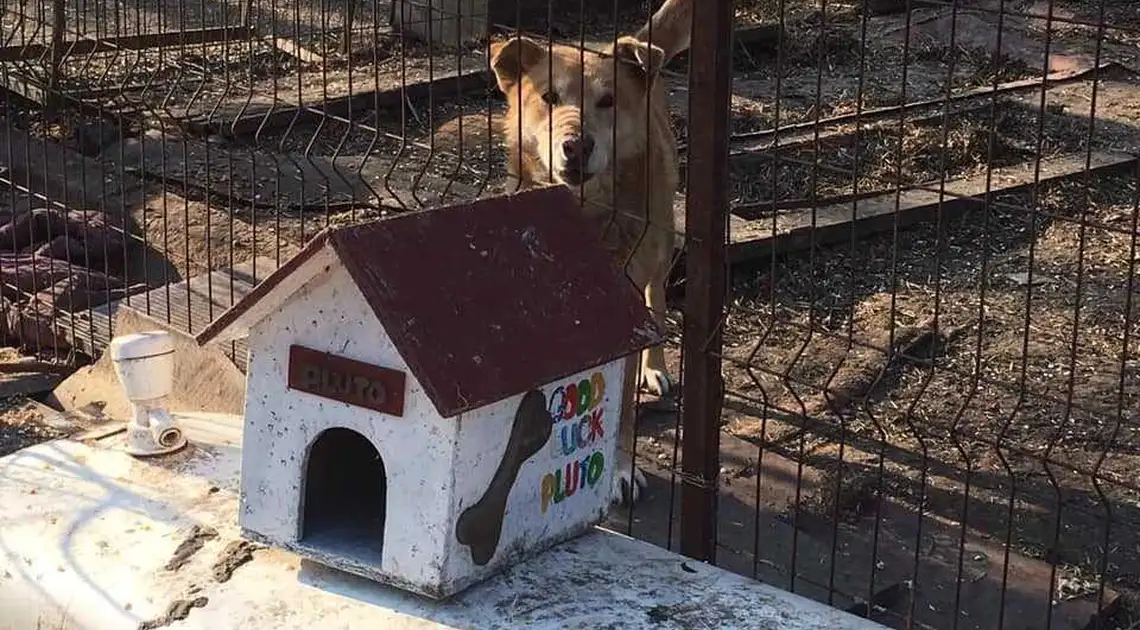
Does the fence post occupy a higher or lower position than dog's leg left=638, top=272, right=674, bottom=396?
higher

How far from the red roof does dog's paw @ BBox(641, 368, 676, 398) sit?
220 centimetres

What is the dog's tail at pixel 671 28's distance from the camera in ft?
18.5

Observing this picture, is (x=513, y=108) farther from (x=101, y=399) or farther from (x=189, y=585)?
(x=189, y=585)

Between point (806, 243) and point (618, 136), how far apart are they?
5.71ft

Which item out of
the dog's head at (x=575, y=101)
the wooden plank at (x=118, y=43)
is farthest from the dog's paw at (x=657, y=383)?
the wooden plank at (x=118, y=43)

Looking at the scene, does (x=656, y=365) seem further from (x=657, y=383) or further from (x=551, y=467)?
(x=551, y=467)

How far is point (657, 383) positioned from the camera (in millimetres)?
5758

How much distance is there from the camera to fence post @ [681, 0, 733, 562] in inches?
132

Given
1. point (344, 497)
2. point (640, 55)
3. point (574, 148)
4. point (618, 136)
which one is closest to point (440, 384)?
point (344, 497)

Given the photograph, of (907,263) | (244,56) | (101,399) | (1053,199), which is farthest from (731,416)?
(244,56)

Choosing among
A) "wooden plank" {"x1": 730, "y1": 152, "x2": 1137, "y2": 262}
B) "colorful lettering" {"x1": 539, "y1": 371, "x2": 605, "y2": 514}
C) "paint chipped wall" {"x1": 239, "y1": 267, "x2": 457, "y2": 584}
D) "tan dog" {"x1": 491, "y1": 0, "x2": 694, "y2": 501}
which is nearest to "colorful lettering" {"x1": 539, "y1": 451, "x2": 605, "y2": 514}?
"colorful lettering" {"x1": 539, "y1": 371, "x2": 605, "y2": 514}

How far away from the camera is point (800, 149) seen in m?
8.27

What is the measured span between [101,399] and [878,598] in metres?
3.15

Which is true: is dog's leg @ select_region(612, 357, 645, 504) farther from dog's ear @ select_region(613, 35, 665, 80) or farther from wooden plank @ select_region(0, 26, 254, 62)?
wooden plank @ select_region(0, 26, 254, 62)
